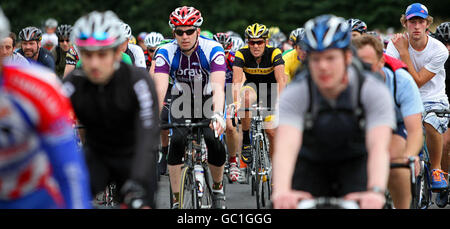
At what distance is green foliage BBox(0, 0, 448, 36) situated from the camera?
45.2 m

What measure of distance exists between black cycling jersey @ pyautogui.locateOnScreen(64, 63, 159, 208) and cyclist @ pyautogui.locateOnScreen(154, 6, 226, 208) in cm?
253

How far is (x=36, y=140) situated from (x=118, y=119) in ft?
5.36

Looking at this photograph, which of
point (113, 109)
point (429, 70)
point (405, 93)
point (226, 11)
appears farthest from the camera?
point (226, 11)

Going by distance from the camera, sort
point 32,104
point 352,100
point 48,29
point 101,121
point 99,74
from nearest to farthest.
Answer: point 32,104, point 352,100, point 99,74, point 101,121, point 48,29

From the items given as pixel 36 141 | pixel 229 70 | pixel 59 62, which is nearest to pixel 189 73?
pixel 36 141

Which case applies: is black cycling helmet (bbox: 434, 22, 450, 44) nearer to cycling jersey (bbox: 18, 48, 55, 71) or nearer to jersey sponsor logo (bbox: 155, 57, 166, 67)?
jersey sponsor logo (bbox: 155, 57, 166, 67)

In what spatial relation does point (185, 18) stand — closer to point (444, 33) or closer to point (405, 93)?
point (405, 93)

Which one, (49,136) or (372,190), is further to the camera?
(372,190)

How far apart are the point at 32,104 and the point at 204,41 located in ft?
16.8

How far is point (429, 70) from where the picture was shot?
945 cm

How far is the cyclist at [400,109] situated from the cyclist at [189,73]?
7.42ft

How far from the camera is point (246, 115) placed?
462 inches

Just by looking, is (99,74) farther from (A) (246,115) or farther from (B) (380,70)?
(A) (246,115)
